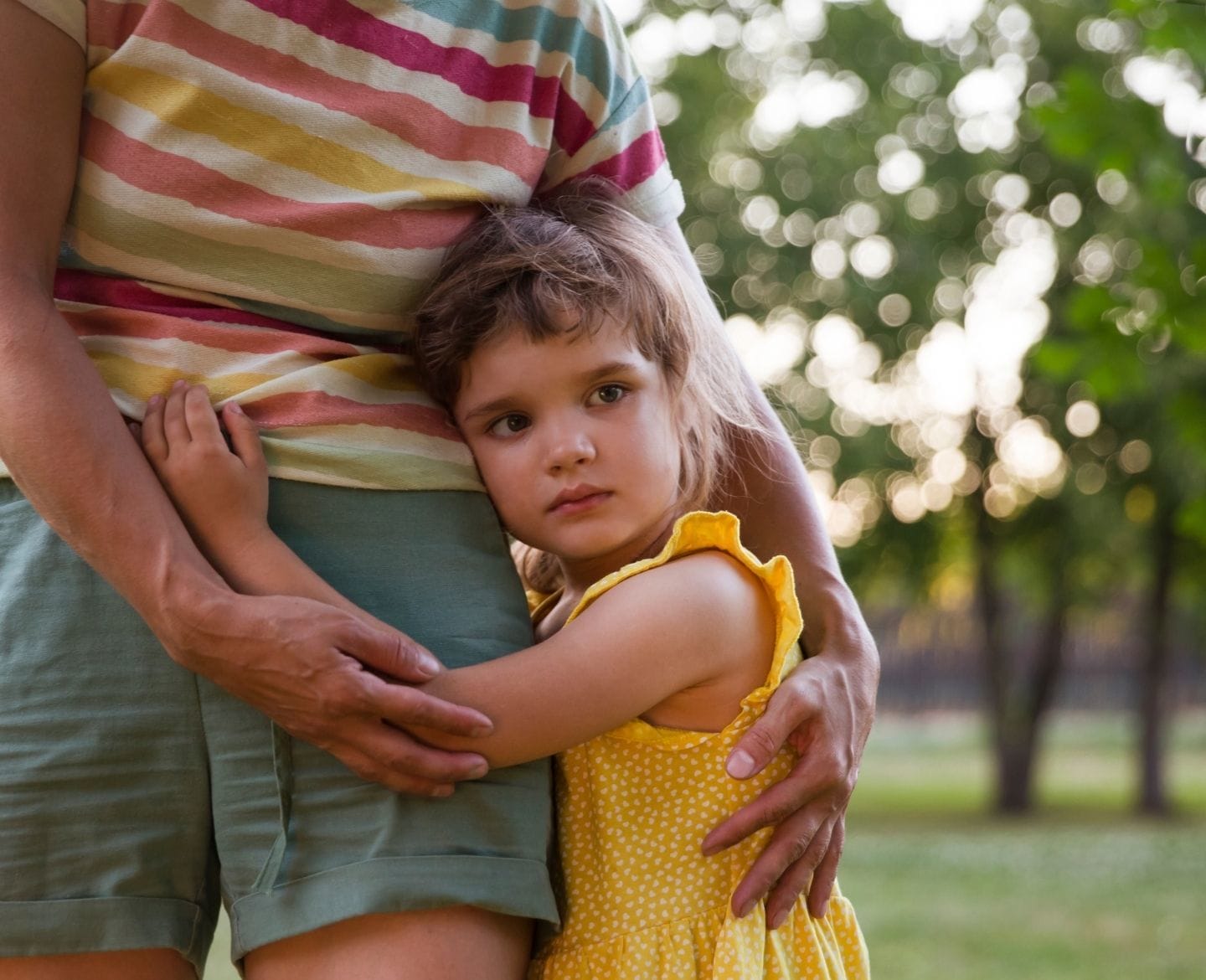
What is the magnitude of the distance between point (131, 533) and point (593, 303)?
0.58m

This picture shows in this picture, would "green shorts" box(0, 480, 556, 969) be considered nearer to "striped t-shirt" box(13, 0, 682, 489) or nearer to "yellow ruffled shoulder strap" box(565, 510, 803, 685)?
"striped t-shirt" box(13, 0, 682, 489)

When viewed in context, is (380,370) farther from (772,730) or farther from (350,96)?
(772,730)

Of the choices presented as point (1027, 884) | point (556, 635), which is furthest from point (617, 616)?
point (1027, 884)

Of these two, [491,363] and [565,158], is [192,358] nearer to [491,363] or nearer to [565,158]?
[491,363]

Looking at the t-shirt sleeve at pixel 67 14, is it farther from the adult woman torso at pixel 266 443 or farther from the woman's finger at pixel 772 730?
the woman's finger at pixel 772 730

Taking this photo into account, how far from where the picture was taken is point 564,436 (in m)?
1.61

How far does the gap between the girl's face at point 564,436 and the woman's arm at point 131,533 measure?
28 centimetres

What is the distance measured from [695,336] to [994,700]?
1430cm

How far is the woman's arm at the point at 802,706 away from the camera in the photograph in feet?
5.10

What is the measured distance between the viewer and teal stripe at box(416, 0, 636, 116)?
163 centimetres

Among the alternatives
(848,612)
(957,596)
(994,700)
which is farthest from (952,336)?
(848,612)

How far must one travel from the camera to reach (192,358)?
1.48 m

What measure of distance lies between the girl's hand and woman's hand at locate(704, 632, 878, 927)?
56cm

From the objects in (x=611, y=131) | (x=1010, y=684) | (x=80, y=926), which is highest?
(x=611, y=131)
